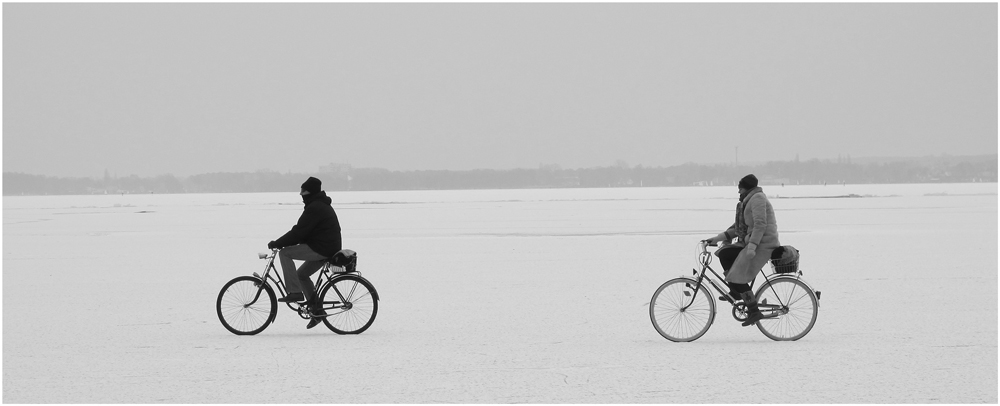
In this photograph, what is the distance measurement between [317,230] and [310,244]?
141 mm

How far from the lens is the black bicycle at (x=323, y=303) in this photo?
30.9 ft

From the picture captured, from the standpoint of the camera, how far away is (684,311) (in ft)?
29.3

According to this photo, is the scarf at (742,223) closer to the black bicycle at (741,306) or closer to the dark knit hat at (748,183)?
the dark knit hat at (748,183)

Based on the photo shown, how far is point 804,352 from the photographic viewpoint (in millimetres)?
8320

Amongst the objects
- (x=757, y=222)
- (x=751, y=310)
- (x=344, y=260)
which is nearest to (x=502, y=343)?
(x=344, y=260)

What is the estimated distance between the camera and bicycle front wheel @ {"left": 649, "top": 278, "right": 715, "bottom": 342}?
8.90 meters

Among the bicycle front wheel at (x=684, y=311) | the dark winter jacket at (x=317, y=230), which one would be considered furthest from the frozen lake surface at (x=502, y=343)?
the dark winter jacket at (x=317, y=230)

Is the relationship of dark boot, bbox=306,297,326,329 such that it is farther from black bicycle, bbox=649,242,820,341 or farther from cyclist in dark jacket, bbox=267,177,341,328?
black bicycle, bbox=649,242,820,341

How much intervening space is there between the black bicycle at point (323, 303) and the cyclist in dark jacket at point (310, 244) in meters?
0.08

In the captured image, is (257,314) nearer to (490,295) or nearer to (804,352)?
(490,295)

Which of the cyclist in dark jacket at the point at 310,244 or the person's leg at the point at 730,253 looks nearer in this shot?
the person's leg at the point at 730,253

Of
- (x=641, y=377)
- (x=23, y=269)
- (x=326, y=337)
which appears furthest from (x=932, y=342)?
(x=23, y=269)

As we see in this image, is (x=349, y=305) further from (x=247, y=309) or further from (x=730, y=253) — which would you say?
(x=730, y=253)

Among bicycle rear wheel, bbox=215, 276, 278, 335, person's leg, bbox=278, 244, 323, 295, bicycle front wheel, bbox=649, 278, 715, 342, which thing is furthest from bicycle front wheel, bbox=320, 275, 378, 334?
bicycle front wheel, bbox=649, 278, 715, 342
